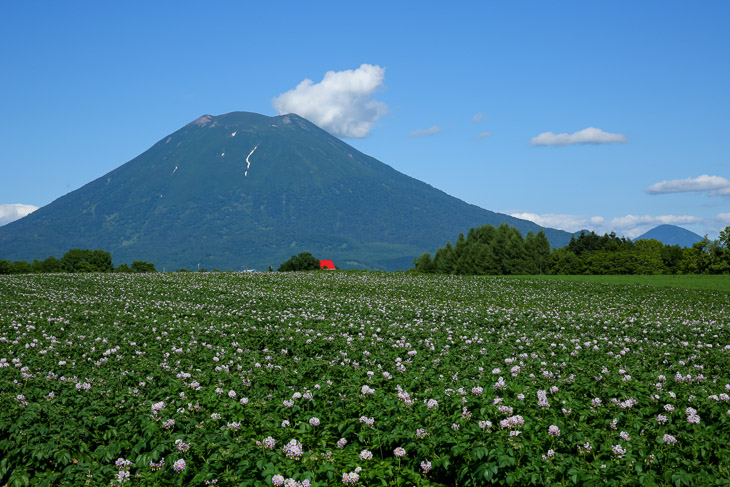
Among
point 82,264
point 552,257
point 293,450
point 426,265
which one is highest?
point 552,257

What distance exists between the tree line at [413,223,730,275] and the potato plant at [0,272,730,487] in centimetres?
6637

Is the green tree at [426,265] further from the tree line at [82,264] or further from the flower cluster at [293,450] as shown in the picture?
the flower cluster at [293,450]

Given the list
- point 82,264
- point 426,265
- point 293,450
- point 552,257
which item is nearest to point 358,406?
point 293,450

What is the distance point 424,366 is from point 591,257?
287ft

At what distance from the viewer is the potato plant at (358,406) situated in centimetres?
671

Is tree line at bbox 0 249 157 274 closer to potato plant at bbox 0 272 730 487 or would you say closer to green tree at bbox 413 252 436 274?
green tree at bbox 413 252 436 274

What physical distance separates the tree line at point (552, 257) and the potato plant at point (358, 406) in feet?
218

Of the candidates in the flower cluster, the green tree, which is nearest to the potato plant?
the flower cluster

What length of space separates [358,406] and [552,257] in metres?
94.0

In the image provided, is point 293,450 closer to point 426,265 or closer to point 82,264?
point 82,264

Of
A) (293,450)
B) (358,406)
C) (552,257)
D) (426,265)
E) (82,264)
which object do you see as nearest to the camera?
(293,450)

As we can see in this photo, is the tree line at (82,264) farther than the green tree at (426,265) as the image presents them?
No

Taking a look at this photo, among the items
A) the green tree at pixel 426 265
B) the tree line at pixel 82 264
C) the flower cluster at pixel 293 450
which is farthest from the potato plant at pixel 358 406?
the green tree at pixel 426 265

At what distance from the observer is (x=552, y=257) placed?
315ft
